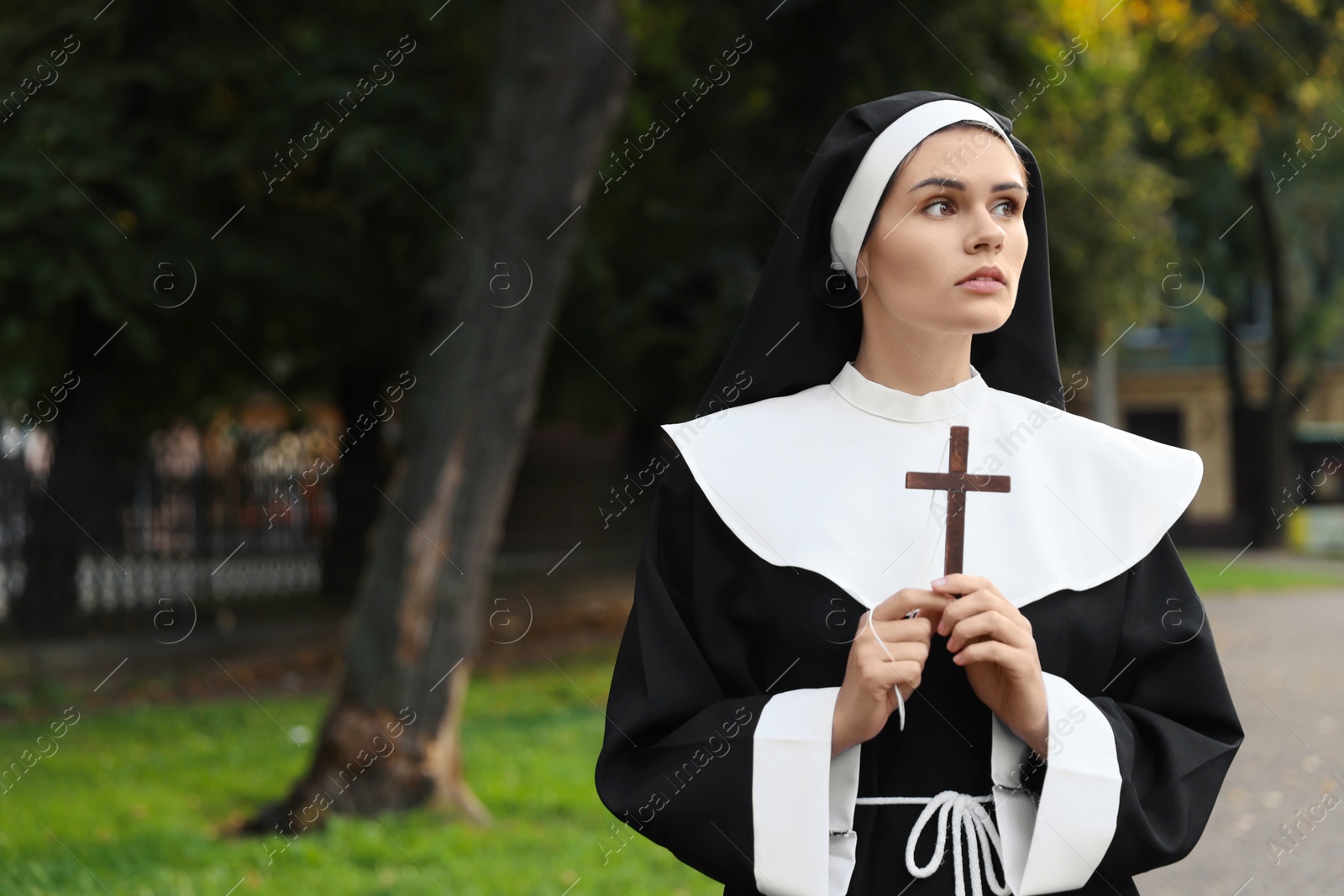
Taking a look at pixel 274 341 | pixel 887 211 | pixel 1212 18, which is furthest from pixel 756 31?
pixel 887 211

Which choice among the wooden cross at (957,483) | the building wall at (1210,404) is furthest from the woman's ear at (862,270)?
the building wall at (1210,404)

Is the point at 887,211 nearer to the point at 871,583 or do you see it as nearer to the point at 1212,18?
the point at 871,583

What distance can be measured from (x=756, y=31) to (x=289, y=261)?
458 centimetres

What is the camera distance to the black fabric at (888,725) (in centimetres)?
191

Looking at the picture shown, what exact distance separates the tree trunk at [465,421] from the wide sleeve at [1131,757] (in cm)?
457

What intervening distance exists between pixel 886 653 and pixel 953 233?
24.4 inches

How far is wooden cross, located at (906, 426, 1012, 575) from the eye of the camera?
1.84m

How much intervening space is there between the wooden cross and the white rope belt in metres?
0.36

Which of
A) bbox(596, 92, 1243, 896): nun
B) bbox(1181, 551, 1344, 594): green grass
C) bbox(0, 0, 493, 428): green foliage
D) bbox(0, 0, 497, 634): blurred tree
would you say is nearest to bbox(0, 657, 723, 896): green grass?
bbox(0, 0, 497, 634): blurred tree

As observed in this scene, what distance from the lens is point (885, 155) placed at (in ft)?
6.55

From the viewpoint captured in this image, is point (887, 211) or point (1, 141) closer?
point (887, 211)

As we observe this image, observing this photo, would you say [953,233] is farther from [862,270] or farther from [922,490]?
[922,490]

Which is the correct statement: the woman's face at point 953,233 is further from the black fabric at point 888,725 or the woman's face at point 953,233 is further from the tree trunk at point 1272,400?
the tree trunk at point 1272,400

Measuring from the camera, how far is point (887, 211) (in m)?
1.99
